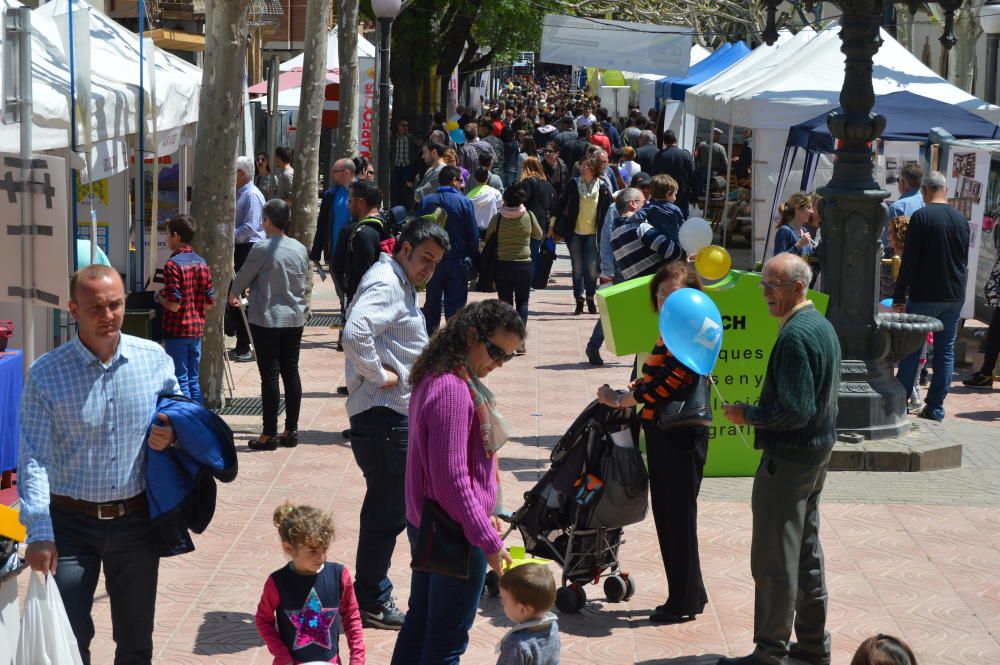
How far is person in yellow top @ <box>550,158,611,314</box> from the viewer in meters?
16.0

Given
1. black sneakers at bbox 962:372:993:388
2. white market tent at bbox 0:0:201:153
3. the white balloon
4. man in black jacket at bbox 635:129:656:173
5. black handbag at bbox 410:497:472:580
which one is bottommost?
black sneakers at bbox 962:372:993:388

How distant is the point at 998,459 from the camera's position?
10203mm

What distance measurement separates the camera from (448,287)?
42.0 ft

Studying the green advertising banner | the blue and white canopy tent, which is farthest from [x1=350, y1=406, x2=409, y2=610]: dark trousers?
the blue and white canopy tent

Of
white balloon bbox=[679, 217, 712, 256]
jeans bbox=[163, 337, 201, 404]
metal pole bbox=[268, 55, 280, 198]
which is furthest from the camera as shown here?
metal pole bbox=[268, 55, 280, 198]

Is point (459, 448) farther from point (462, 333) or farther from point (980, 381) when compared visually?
point (980, 381)

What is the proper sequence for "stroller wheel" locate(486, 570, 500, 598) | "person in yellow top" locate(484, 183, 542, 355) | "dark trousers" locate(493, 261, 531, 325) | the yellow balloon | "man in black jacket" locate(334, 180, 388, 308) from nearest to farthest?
"stroller wheel" locate(486, 570, 500, 598) → the yellow balloon → "man in black jacket" locate(334, 180, 388, 308) → "person in yellow top" locate(484, 183, 542, 355) → "dark trousers" locate(493, 261, 531, 325)

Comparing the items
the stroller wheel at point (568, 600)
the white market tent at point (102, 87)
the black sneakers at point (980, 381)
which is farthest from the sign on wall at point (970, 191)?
the stroller wheel at point (568, 600)

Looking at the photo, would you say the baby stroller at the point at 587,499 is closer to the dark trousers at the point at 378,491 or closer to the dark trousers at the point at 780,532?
the dark trousers at the point at 378,491

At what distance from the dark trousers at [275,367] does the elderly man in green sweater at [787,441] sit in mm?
4699

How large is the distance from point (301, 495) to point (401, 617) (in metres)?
2.41

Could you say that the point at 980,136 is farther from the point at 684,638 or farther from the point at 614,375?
the point at 684,638

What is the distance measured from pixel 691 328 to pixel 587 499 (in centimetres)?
98

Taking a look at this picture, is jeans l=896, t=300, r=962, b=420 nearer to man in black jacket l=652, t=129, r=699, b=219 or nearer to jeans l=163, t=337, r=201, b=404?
jeans l=163, t=337, r=201, b=404
